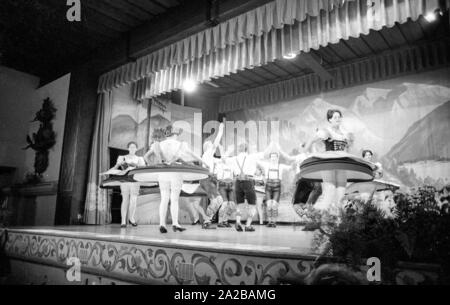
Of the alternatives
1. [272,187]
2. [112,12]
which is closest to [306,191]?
[272,187]

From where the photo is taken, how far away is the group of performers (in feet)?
13.4

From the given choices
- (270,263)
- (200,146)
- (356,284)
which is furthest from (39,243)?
(200,146)

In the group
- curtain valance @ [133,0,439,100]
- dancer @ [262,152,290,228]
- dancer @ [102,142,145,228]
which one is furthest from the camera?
dancer @ [262,152,290,228]

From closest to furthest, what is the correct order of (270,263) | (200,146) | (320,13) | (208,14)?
1. (270,263)
2. (320,13)
3. (208,14)
4. (200,146)

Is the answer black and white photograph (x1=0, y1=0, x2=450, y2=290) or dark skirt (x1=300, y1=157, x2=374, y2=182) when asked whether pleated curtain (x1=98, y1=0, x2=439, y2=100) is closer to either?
black and white photograph (x1=0, y1=0, x2=450, y2=290)

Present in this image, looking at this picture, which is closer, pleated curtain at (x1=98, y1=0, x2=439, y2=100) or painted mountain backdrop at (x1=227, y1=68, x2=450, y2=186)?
pleated curtain at (x1=98, y1=0, x2=439, y2=100)

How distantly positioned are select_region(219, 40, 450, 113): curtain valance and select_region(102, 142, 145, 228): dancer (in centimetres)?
465

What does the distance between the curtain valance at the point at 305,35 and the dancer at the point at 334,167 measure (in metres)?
1.33

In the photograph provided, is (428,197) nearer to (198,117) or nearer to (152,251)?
(152,251)

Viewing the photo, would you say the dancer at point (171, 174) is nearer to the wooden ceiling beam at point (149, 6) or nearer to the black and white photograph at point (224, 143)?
the black and white photograph at point (224, 143)

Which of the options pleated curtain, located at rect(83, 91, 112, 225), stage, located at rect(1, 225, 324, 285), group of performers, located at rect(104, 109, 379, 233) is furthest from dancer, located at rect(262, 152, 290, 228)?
pleated curtain, located at rect(83, 91, 112, 225)

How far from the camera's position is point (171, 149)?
5.24 meters

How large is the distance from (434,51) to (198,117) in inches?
256

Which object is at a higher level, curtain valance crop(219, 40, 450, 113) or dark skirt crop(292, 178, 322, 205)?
curtain valance crop(219, 40, 450, 113)
